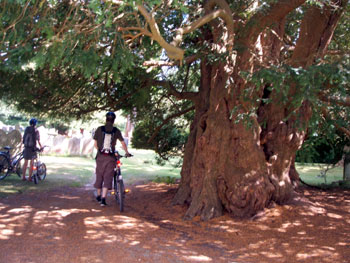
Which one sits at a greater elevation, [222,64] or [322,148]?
[222,64]

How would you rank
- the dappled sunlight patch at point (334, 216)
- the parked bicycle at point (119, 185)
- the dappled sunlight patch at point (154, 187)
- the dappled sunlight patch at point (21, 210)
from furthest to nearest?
the dappled sunlight patch at point (154, 187) → the parked bicycle at point (119, 185) → the dappled sunlight patch at point (334, 216) → the dappled sunlight patch at point (21, 210)

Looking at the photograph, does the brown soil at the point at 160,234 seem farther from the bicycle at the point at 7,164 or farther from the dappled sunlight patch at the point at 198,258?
the bicycle at the point at 7,164

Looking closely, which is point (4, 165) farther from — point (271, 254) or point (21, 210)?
point (271, 254)

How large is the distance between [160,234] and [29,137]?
6732 mm

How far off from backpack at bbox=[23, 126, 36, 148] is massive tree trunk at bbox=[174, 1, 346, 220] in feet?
18.9

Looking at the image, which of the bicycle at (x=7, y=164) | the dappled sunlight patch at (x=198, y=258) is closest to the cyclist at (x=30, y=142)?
the bicycle at (x=7, y=164)

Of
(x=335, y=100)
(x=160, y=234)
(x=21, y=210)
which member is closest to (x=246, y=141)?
(x=335, y=100)

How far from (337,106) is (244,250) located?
8.95 ft

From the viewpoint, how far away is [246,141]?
23.4 ft

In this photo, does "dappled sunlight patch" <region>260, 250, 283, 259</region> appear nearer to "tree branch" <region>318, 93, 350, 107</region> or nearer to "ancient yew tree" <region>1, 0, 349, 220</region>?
"ancient yew tree" <region>1, 0, 349, 220</region>

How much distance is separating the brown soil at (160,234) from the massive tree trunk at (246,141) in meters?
0.36

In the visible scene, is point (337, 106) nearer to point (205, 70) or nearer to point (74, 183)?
point (205, 70)

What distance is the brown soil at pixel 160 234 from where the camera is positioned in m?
4.90

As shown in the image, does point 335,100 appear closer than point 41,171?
Yes
